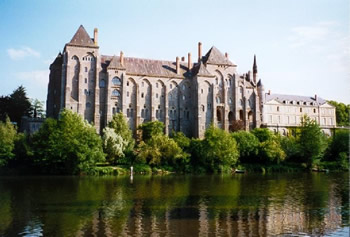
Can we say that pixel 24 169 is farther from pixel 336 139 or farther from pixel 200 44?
pixel 336 139

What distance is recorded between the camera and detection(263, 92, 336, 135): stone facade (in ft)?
260

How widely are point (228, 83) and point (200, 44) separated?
10112 millimetres

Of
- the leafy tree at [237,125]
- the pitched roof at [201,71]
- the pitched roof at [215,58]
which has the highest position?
the pitched roof at [215,58]

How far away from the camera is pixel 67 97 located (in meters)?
63.0

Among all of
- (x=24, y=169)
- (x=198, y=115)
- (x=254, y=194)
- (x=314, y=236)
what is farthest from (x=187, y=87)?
(x=314, y=236)

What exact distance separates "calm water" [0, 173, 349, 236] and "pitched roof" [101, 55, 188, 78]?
43.7 m

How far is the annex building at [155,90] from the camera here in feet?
213

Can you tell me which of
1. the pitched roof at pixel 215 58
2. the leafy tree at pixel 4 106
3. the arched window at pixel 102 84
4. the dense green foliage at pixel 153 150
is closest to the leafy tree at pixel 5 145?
the dense green foliage at pixel 153 150

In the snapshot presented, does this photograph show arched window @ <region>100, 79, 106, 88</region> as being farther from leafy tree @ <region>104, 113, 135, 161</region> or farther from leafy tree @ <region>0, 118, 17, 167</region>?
leafy tree @ <region>0, 118, 17, 167</region>

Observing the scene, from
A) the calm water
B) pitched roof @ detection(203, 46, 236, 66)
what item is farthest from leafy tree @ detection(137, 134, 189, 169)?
pitched roof @ detection(203, 46, 236, 66)

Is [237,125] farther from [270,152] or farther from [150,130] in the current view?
[150,130]

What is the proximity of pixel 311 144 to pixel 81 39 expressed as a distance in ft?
142

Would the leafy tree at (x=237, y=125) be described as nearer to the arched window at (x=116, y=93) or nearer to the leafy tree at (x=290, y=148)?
the leafy tree at (x=290, y=148)

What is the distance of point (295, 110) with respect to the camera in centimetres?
8231
